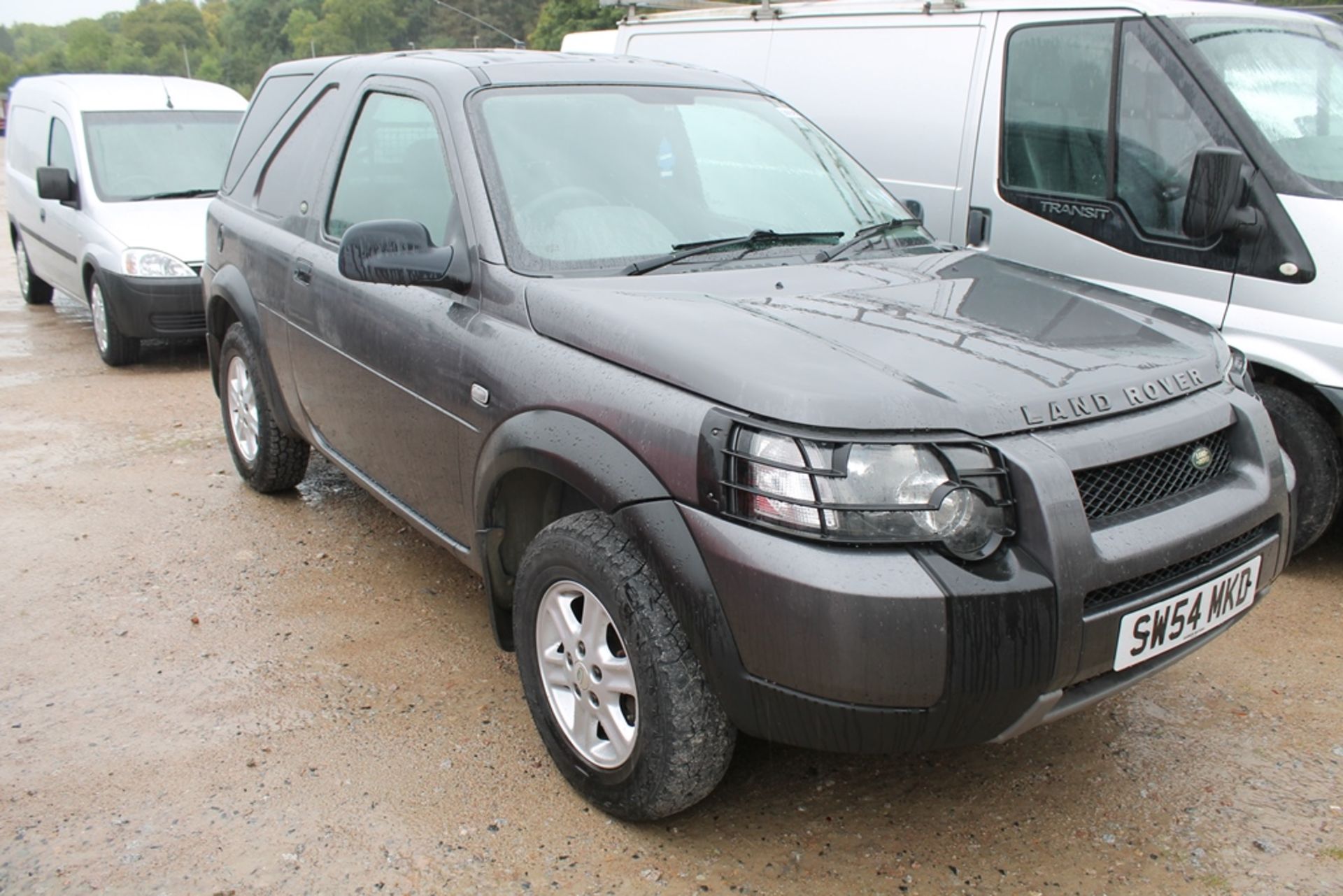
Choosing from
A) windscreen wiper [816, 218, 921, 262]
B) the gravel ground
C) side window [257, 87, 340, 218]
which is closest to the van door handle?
windscreen wiper [816, 218, 921, 262]

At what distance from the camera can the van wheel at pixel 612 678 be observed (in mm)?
2594

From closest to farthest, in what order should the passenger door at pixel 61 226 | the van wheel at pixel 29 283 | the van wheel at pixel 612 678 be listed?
1. the van wheel at pixel 612 678
2. the passenger door at pixel 61 226
3. the van wheel at pixel 29 283

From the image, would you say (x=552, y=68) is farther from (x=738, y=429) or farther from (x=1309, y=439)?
(x=1309, y=439)

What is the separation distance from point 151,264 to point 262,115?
A: 3.12m

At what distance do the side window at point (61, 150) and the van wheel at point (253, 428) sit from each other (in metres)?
4.09

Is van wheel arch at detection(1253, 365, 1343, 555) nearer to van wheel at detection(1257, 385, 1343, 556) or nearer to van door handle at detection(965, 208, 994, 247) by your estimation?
van wheel at detection(1257, 385, 1343, 556)

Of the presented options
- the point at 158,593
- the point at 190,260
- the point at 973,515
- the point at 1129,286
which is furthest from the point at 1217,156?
the point at 190,260

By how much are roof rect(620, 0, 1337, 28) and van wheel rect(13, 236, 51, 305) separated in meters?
6.39

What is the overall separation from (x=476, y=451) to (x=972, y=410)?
1.38 meters

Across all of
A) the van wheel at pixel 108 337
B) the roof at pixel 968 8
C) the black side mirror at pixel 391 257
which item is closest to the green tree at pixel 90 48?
the van wheel at pixel 108 337

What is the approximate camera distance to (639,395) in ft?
8.70

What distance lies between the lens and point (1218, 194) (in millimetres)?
4117

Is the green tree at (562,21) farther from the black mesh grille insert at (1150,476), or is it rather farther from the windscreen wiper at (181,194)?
the black mesh grille insert at (1150,476)

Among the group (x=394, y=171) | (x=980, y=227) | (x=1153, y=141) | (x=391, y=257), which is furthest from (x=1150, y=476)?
(x=980, y=227)
